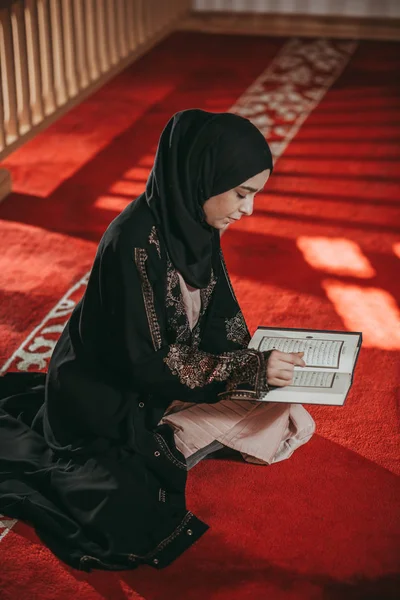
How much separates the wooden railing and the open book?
8.09 ft

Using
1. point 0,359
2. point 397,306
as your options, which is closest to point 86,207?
point 0,359

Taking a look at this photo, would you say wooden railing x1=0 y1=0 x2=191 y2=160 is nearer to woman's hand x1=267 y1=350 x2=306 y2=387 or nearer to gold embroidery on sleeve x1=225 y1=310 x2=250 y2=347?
gold embroidery on sleeve x1=225 y1=310 x2=250 y2=347

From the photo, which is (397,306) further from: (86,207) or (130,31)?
(130,31)

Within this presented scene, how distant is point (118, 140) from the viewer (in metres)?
4.85

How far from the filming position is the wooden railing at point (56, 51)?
4410mm

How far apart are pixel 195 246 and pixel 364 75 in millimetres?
4041

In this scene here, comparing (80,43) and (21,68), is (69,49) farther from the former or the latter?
(21,68)

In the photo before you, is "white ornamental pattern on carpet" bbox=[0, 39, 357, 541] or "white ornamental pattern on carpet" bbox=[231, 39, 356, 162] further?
"white ornamental pattern on carpet" bbox=[231, 39, 356, 162]

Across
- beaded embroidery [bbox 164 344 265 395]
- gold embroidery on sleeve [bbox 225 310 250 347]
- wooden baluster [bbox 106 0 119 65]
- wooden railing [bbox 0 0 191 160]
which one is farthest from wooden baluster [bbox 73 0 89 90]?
beaded embroidery [bbox 164 344 265 395]

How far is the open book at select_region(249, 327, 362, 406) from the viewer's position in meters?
2.16

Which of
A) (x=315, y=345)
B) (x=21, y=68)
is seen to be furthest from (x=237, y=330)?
(x=21, y=68)

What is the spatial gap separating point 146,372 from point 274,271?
58.4 inches

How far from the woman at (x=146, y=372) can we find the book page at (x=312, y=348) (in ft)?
0.30

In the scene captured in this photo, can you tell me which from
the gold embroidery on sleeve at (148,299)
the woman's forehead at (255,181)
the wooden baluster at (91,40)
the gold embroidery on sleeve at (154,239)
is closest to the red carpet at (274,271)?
the wooden baluster at (91,40)
